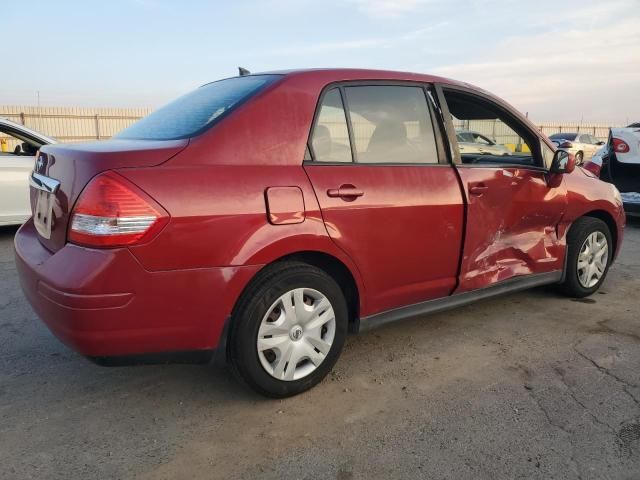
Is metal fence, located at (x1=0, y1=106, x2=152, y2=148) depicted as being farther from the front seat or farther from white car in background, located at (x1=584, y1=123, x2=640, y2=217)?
the front seat

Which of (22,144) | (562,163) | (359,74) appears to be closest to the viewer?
(359,74)

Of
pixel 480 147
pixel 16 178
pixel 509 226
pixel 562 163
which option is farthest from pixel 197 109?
pixel 16 178

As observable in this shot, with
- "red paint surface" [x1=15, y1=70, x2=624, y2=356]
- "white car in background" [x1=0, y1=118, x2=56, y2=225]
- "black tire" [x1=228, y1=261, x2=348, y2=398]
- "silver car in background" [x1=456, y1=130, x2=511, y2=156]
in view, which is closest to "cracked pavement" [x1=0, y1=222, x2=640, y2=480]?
"black tire" [x1=228, y1=261, x2=348, y2=398]

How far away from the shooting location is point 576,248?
4.12 meters

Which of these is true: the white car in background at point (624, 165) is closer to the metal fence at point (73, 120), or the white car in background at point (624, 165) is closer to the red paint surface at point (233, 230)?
the red paint surface at point (233, 230)

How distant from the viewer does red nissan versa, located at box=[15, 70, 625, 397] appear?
7.36 ft

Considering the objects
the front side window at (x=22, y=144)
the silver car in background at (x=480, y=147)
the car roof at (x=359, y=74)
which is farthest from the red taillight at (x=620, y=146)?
the front side window at (x=22, y=144)

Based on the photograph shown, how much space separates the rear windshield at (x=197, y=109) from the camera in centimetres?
265

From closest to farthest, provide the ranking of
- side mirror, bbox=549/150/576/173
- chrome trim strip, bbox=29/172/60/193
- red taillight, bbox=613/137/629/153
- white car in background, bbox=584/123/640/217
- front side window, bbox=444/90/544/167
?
chrome trim strip, bbox=29/172/60/193
front side window, bbox=444/90/544/167
side mirror, bbox=549/150/576/173
white car in background, bbox=584/123/640/217
red taillight, bbox=613/137/629/153

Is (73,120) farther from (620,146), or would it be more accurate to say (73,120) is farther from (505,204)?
(505,204)

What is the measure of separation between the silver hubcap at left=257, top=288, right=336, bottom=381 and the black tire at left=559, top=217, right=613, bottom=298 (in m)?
2.32

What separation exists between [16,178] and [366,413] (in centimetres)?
553

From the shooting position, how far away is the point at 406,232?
119 inches

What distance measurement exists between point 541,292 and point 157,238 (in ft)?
11.4
